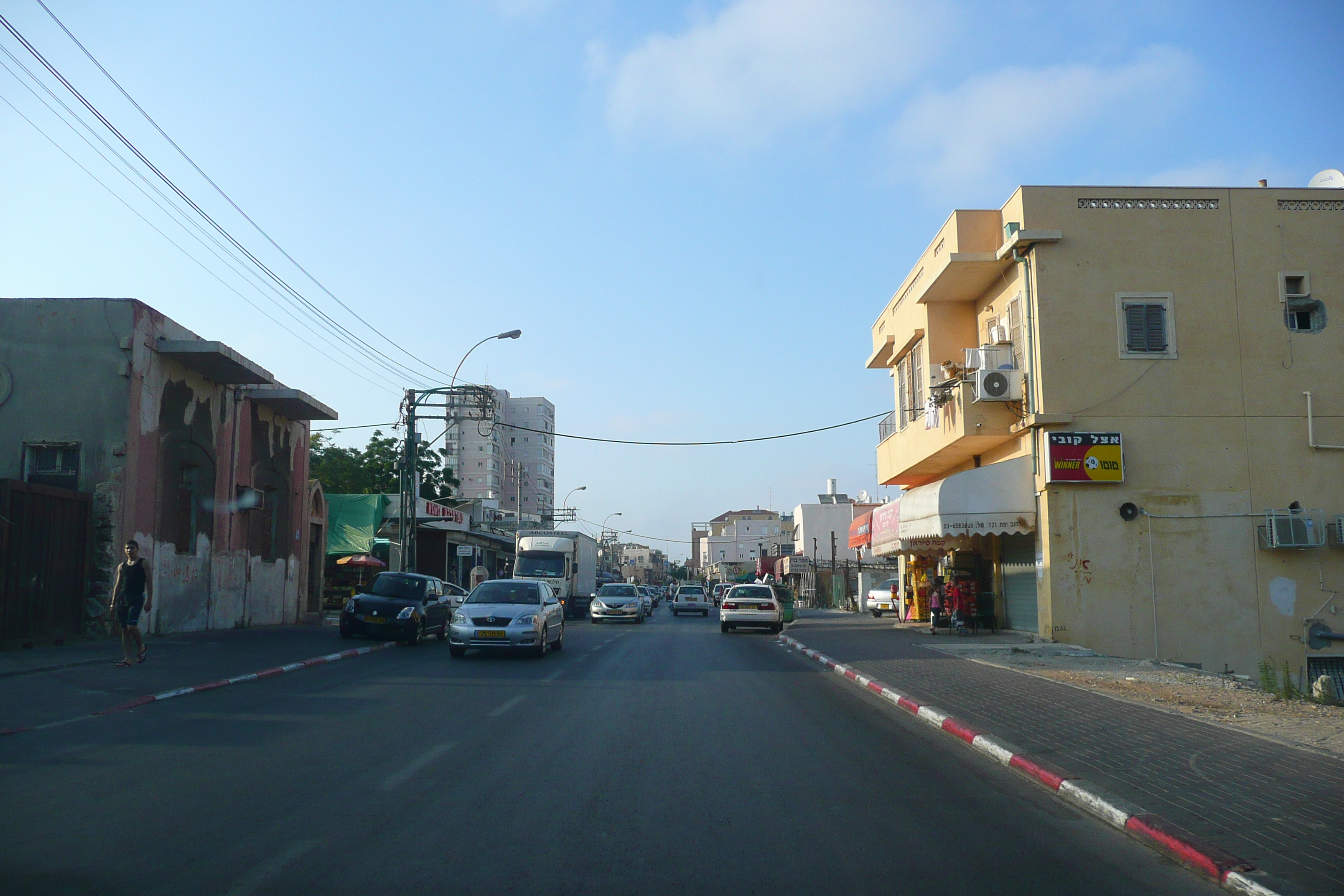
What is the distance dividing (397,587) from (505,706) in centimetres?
1274

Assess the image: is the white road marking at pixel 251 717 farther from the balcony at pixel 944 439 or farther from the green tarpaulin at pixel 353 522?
the green tarpaulin at pixel 353 522

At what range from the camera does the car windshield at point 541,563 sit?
3869 centimetres

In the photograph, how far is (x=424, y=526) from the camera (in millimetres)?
48938

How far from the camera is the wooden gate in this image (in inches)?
682

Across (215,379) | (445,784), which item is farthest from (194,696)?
(215,379)

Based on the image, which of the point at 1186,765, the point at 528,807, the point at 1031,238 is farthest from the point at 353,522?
the point at 1186,765

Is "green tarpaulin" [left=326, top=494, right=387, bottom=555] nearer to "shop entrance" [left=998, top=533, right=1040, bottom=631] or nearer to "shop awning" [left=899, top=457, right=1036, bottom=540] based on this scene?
"shop entrance" [left=998, top=533, right=1040, bottom=631]

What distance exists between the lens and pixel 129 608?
50.2ft

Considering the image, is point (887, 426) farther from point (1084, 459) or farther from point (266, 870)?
point (266, 870)

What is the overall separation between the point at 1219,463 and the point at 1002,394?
195 inches

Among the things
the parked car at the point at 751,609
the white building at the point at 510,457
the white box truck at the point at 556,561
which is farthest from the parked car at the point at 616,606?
the white building at the point at 510,457

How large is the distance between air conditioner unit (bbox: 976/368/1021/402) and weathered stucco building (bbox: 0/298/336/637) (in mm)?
17323

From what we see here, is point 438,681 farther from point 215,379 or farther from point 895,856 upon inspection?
point 215,379

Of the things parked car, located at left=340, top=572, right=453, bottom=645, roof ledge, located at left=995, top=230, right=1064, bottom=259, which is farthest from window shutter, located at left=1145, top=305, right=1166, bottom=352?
parked car, located at left=340, top=572, right=453, bottom=645
